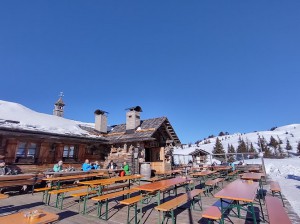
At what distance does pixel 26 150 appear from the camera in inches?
410

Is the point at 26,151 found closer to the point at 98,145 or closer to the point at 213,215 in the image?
the point at 98,145

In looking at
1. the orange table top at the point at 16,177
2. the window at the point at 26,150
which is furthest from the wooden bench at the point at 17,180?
the window at the point at 26,150

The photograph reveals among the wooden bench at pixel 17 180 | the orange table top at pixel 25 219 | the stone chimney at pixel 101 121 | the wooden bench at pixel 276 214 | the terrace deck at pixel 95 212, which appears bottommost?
the terrace deck at pixel 95 212

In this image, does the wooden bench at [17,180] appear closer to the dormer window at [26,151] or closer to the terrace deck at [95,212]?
the terrace deck at [95,212]

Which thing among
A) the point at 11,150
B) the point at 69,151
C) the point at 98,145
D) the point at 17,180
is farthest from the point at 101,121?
the point at 17,180

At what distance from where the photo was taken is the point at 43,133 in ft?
34.0

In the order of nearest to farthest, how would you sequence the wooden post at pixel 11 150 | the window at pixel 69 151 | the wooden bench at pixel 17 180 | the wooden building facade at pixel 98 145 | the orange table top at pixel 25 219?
1. the orange table top at pixel 25 219
2. the wooden bench at pixel 17 180
3. the wooden post at pixel 11 150
4. the wooden building facade at pixel 98 145
5. the window at pixel 69 151

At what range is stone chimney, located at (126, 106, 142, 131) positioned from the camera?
1611 centimetres

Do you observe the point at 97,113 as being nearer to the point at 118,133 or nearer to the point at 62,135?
the point at 118,133

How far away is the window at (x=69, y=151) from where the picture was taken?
12401 millimetres

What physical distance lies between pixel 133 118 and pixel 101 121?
10.4 ft

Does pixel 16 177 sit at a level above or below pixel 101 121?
below

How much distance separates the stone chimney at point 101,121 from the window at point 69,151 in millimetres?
→ 4443

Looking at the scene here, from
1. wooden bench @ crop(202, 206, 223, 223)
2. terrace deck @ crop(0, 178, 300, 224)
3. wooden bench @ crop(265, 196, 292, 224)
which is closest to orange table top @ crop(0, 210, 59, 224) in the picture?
terrace deck @ crop(0, 178, 300, 224)
